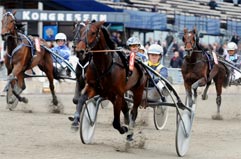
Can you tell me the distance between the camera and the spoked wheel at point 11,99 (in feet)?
49.1

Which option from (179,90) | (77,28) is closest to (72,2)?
(179,90)

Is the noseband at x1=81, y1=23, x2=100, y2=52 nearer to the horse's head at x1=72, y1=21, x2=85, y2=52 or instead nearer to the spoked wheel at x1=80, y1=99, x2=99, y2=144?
the horse's head at x1=72, y1=21, x2=85, y2=52

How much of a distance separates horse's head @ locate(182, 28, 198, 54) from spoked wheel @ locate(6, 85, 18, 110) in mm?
3600

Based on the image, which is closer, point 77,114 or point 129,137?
point 77,114

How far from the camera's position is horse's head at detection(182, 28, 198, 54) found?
14.7 m

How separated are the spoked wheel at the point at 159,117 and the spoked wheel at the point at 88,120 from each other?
2.83m

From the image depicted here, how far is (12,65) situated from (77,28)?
570 centimetres

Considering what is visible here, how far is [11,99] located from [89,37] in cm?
645

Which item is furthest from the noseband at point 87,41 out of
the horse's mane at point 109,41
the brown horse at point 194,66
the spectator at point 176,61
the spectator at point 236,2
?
the spectator at point 236,2

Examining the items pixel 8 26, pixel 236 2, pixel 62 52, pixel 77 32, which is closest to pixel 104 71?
pixel 77 32

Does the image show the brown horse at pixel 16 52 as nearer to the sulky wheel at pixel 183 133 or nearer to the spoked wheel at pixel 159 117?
the spoked wheel at pixel 159 117

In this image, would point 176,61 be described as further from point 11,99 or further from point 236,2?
point 236,2

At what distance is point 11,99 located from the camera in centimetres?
1504

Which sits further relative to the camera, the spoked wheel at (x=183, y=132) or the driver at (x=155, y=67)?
the driver at (x=155, y=67)
